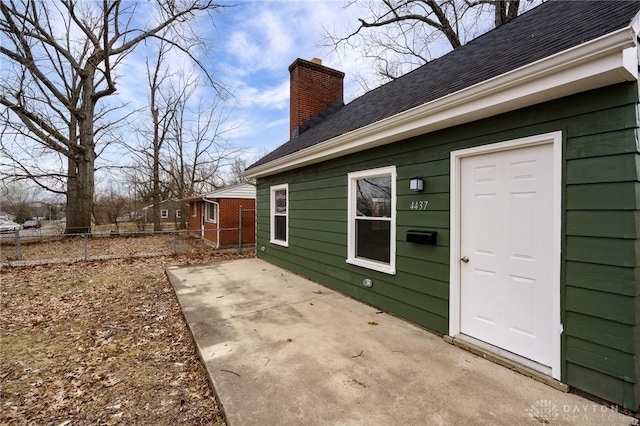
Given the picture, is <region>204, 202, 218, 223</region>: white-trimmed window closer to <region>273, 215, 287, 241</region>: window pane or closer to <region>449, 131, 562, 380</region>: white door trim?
<region>273, 215, 287, 241</region>: window pane

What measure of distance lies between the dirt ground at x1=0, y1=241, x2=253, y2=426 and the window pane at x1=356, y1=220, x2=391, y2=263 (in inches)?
105

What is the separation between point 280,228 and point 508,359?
5.63m

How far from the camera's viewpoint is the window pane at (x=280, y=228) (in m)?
7.18

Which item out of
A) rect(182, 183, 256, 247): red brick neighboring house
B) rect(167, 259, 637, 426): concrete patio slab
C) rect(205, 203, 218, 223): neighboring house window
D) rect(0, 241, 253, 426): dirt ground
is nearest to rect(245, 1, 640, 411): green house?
rect(167, 259, 637, 426): concrete patio slab

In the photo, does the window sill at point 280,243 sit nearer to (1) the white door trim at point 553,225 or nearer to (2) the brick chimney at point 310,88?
(2) the brick chimney at point 310,88

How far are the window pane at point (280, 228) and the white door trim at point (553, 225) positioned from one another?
182 inches

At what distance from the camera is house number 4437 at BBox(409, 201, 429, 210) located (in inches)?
135

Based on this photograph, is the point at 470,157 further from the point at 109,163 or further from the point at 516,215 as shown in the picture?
the point at 109,163

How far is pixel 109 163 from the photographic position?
14656 mm

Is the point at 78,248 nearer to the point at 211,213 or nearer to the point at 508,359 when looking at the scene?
the point at 211,213

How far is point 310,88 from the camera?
836 cm

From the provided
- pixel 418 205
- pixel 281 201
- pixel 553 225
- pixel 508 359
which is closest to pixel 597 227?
pixel 553 225

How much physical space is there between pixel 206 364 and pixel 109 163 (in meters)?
16.0

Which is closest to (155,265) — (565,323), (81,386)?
(81,386)
